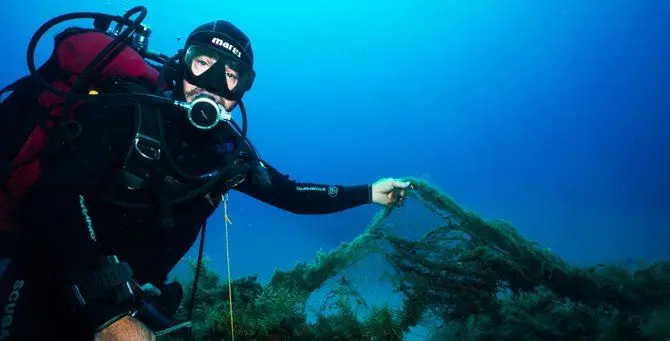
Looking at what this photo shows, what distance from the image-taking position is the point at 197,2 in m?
118

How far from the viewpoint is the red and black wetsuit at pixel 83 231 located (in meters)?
2.02

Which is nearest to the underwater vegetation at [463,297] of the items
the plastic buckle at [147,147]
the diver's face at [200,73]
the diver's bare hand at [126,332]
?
the diver's bare hand at [126,332]

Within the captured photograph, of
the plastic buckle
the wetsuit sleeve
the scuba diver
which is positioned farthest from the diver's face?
the wetsuit sleeve

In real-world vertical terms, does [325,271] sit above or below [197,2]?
below

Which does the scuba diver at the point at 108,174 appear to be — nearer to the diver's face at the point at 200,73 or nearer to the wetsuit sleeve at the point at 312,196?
the diver's face at the point at 200,73

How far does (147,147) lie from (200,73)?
3.22 ft

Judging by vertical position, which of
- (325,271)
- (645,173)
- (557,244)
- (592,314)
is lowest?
(325,271)

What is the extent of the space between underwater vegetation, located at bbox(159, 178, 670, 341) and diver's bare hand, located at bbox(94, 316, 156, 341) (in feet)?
4.54

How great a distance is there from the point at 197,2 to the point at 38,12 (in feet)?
157

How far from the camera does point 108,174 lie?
267 cm

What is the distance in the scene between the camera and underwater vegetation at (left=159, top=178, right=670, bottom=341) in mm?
3283

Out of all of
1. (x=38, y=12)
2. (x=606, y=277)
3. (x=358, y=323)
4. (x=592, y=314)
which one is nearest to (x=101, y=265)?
(x=358, y=323)

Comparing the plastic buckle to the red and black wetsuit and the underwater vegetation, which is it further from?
the underwater vegetation

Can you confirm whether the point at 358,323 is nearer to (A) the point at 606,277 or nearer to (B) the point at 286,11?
(A) the point at 606,277
